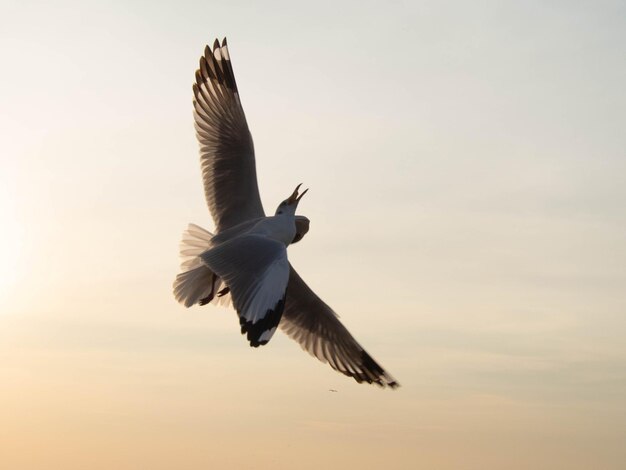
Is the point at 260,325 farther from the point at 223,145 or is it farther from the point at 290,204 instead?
the point at 223,145

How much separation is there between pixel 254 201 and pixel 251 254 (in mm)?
2330

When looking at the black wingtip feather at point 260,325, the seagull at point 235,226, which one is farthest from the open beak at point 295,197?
the black wingtip feather at point 260,325

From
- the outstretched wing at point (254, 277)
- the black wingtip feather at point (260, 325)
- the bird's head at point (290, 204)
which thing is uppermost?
the bird's head at point (290, 204)

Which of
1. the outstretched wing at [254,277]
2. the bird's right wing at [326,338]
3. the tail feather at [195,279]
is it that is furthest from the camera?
the bird's right wing at [326,338]

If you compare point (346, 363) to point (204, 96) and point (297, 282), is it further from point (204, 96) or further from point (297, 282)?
point (204, 96)

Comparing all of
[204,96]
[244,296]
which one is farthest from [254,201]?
[244,296]

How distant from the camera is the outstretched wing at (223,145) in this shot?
13.6 metres

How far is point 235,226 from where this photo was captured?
1296 cm

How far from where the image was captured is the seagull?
1252 centimetres

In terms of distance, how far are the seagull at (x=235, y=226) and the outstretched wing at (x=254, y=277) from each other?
18cm

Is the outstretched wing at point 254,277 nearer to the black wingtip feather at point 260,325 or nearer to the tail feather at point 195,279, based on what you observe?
the black wingtip feather at point 260,325

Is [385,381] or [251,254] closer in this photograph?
[251,254]

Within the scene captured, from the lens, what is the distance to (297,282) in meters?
13.3

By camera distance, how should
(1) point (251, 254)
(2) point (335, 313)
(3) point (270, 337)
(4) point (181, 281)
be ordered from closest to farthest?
(3) point (270, 337), (1) point (251, 254), (4) point (181, 281), (2) point (335, 313)
